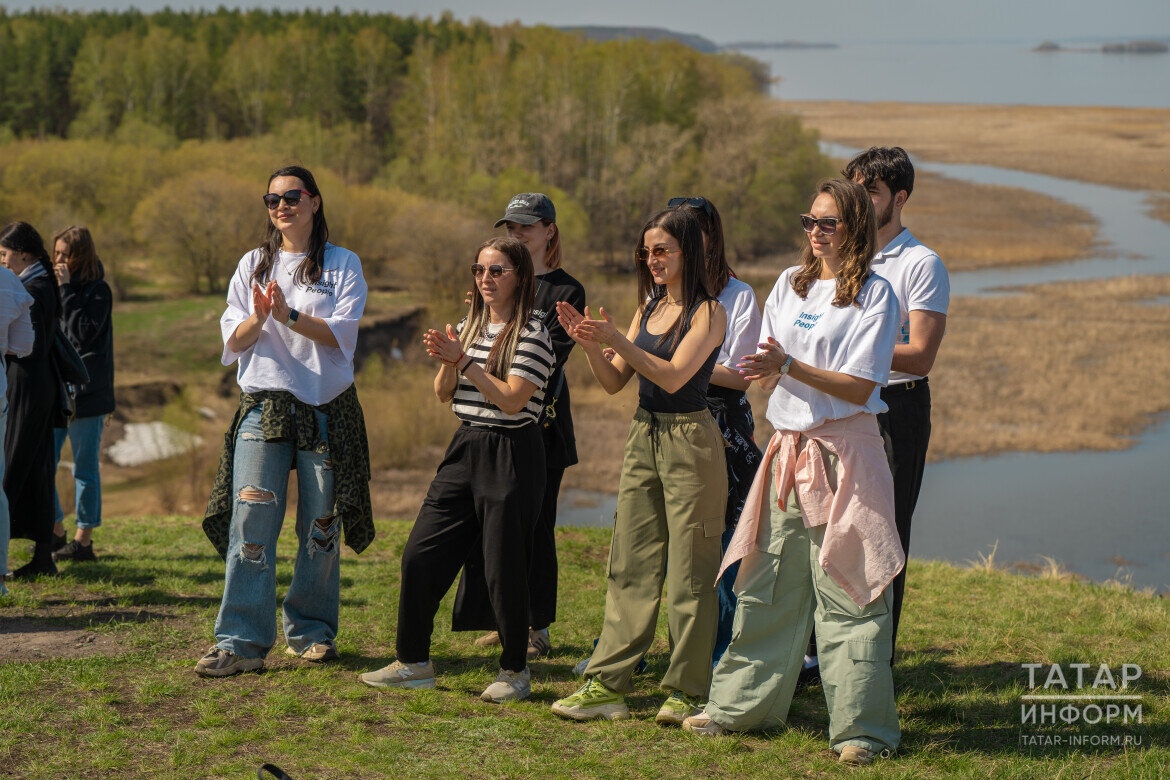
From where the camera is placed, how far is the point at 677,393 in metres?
4.63

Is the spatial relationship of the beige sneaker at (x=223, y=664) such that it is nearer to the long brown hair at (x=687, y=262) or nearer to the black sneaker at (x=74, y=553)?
the long brown hair at (x=687, y=262)

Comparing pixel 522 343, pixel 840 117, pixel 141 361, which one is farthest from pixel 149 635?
pixel 840 117

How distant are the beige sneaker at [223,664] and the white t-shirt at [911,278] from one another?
3263 mm

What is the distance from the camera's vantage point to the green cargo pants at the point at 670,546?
459 cm

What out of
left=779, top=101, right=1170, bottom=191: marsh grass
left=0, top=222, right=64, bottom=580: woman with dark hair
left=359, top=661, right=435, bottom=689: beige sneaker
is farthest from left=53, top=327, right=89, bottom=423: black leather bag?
left=779, top=101, right=1170, bottom=191: marsh grass

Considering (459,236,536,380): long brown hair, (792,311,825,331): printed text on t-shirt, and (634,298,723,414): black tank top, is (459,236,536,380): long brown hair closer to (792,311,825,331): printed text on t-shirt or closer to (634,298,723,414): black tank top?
(634,298,723,414): black tank top

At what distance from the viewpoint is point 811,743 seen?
440 cm

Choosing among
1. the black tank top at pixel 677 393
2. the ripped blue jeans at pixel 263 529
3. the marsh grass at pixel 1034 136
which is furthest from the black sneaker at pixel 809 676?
the marsh grass at pixel 1034 136

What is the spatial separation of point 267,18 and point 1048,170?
5747 centimetres

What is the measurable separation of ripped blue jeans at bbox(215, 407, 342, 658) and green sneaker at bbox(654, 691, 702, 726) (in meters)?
1.79

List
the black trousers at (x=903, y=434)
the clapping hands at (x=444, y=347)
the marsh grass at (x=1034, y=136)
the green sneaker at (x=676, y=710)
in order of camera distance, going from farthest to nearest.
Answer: the marsh grass at (x=1034, y=136) → the black trousers at (x=903, y=434) → the green sneaker at (x=676, y=710) → the clapping hands at (x=444, y=347)

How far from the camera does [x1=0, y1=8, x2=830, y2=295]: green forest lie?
162 feet

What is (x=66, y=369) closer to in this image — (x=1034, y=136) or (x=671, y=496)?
(x=671, y=496)

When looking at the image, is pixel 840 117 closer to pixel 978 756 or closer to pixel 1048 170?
pixel 1048 170
